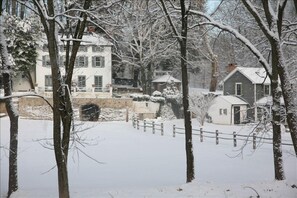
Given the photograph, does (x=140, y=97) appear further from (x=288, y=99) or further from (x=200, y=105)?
(x=288, y=99)

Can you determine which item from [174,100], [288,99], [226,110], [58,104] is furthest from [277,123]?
[174,100]

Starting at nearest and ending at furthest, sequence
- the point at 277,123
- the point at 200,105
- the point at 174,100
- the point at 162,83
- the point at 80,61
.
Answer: the point at 277,123, the point at 200,105, the point at 80,61, the point at 174,100, the point at 162,83

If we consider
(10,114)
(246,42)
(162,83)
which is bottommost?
(10,114)

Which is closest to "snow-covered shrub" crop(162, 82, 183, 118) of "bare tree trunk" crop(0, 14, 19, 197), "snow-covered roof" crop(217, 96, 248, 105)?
"snow-covered roof" crop(217, 96, 248, 105)

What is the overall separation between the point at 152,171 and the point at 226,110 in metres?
22.2

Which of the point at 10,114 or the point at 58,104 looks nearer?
the point at 58,104

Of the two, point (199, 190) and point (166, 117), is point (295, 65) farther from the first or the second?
point (166, 117)

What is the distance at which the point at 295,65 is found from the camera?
45.7ft

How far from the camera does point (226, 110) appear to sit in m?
35.6

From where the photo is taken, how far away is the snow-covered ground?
869 cm

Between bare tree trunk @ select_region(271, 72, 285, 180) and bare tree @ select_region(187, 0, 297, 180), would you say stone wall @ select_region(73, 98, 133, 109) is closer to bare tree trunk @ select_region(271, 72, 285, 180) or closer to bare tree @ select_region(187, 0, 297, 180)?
bare tree @ select_region(187, 0, 297, 180)

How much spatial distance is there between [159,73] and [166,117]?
945 centimetres

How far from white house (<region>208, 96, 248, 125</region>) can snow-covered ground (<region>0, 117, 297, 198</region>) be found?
1235 cm

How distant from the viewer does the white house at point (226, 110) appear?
35.2 m
